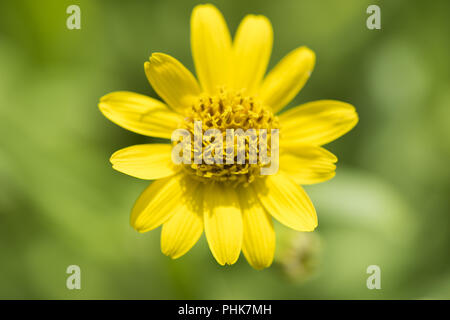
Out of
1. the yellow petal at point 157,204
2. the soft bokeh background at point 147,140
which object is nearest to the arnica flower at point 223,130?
the yellow petal at point 157,204

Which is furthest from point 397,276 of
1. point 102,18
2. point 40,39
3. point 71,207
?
point 40,39

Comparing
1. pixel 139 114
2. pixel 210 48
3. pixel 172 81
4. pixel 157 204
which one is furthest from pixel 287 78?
pixel 157 204

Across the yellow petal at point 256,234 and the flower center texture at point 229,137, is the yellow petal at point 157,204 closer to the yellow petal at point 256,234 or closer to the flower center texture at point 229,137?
the flower center texture at point 229,137

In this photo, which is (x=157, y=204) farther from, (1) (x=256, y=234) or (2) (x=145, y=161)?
(1) (x=256, y=234)

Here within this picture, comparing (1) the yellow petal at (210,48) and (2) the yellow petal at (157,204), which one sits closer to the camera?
(2) the yellow petal at (157,204)

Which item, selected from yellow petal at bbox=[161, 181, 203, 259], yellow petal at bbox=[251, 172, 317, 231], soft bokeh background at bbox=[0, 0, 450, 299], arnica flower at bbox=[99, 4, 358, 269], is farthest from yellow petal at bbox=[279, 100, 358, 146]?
soft bokeh background at bbox=[0, 0, 450, 299]

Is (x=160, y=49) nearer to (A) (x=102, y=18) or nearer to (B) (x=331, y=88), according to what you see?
(A) (x=102, y=18)
